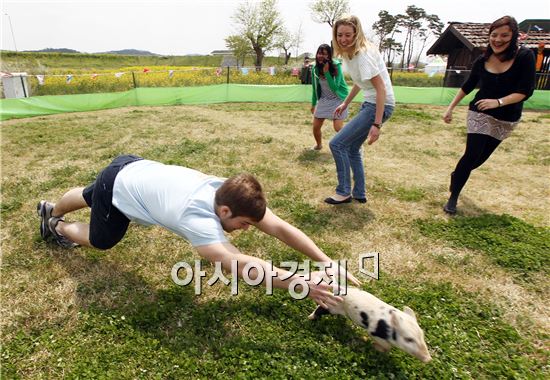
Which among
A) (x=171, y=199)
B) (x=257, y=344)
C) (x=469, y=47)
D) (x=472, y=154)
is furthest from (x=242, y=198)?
(x=469, y=47)

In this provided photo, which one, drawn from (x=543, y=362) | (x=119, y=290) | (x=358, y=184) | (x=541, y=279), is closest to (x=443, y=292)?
(x=543, y=362)

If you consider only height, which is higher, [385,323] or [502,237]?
[385,323]

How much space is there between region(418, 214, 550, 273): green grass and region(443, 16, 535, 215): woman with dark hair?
371 mm

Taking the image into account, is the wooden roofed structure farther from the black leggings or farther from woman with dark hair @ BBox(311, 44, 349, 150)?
the black leggings

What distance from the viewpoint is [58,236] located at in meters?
3.10

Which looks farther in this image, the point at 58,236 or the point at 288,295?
the point at 58,236

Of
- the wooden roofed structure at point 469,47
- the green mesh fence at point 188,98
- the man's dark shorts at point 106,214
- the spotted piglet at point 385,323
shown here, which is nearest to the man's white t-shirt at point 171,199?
the man's dark shorts at point 106,214

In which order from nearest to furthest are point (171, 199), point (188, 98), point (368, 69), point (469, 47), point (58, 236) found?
point (171, 199)
point (58, 236)
point (368, 69)
point (188, 98)
point (469, 47)

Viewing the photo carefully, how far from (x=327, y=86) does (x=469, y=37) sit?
49.3 ft

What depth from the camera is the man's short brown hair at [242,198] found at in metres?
2.03

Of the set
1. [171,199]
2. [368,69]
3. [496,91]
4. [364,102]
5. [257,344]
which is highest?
[368,69]

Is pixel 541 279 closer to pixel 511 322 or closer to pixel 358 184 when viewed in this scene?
pixel 511 322

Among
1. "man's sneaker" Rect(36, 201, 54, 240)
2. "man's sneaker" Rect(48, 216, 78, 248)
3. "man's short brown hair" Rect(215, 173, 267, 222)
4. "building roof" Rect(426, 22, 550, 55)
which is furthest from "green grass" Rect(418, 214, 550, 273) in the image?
"building roof" Rect(426, 22, 550, 55)

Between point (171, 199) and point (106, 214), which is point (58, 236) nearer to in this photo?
point (106, 214)
